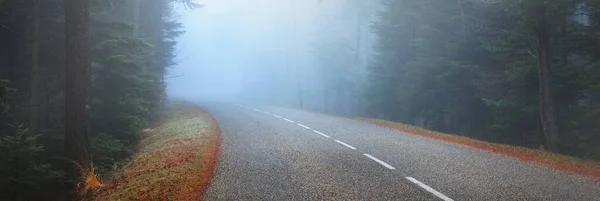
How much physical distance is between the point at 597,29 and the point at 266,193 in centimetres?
1424

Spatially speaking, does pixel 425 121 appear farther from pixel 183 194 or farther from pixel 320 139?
pixel 183 194

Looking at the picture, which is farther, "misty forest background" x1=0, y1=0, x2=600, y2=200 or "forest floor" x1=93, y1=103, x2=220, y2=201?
"misty forest background" x1=0, y1=0, x2=600, y2=200

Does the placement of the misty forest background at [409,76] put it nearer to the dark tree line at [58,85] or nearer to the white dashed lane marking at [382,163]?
the dark tree line at [58,85]

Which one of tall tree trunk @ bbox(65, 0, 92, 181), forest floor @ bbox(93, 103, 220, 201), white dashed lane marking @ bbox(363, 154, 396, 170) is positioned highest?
tall tree trunk @ bbox(65, 0, 92, 181)

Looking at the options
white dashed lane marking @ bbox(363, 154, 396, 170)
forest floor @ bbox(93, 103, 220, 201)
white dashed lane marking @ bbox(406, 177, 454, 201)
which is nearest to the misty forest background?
forest floor @ bbox(93, 103, 220, 201)

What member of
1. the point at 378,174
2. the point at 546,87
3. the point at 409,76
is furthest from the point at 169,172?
the point at 409,76

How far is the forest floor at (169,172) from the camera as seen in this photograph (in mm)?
7992

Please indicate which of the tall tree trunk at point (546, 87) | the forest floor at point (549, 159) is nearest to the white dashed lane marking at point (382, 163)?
the forest floor at point (549, 159)

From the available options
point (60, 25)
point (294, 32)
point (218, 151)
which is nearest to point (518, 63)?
point (218, 151)

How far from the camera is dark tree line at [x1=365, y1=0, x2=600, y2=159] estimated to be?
1516 centimetres

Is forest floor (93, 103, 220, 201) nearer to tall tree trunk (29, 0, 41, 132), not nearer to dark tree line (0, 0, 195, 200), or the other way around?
dark tree line (0, 0, 195, 200)

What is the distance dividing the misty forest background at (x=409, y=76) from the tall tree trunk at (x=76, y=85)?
1.57ft

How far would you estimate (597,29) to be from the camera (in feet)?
46.2

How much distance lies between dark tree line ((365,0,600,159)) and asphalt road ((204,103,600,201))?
6430mm
